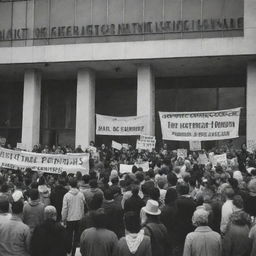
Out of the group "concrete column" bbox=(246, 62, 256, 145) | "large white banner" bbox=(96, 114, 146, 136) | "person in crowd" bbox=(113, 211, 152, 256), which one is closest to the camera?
"person in crowd" bbox=(113, 211, 152, 256)

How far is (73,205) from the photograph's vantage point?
9.27m

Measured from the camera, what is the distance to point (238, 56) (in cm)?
2453

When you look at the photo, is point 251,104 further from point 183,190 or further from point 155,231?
point 155,231

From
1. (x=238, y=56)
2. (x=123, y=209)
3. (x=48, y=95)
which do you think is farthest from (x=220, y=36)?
(x=123, y=209)

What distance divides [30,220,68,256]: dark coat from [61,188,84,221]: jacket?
126 inches

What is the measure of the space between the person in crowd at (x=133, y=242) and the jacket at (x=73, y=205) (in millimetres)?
3745

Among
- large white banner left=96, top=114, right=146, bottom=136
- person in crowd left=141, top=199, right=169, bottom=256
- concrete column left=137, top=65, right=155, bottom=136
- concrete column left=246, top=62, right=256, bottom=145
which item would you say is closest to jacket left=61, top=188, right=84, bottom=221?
person in crowd left=141, top=199, right=169, bottom=256

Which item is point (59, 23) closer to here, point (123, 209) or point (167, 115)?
point (167, 115)

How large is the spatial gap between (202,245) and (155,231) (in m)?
0.70

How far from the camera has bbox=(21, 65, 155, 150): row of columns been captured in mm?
26422

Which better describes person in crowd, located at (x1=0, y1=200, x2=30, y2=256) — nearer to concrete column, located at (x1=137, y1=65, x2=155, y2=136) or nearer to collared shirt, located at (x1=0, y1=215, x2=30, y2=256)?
collared shirt, located at (x1=0, y1=215, x2=30, y2=256)

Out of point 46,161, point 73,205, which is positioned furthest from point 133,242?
point 46,161

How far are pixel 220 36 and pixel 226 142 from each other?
21.1 feet

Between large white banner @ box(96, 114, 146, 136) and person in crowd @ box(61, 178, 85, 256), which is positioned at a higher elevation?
large white banner @ box(96, 114, 146, 136)
